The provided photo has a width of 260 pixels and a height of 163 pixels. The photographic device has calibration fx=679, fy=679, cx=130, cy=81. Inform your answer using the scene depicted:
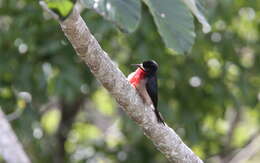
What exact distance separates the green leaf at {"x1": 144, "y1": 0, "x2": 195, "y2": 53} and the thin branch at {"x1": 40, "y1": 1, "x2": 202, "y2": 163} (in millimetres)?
277

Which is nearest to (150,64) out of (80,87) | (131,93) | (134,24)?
(131,93)

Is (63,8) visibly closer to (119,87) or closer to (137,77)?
(119,87)

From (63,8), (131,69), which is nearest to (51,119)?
(131,69)

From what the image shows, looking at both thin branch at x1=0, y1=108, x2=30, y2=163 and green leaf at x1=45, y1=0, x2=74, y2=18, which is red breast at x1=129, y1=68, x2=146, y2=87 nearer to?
thin branch at x1=0, y1=108, x2=30, y2=163

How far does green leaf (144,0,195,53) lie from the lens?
229cm

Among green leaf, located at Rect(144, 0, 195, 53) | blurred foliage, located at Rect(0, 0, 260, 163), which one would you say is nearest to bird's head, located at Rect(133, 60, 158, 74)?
green leaf, located at Rect(144, 0, 195, 53)

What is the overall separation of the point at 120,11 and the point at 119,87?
70cm

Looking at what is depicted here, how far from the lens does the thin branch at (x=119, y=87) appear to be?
2.48 meters

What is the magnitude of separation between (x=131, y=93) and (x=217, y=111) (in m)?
3.98

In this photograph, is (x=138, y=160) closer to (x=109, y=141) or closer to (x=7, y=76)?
(x=109, y=141)

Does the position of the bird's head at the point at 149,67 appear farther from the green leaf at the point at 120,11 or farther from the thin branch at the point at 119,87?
the green leaf at the point at 120,11

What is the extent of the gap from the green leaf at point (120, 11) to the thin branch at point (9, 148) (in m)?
1.99

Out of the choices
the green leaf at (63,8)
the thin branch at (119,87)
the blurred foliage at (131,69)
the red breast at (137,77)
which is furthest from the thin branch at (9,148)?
the green leaf at (63,8)

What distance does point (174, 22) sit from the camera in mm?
2441
